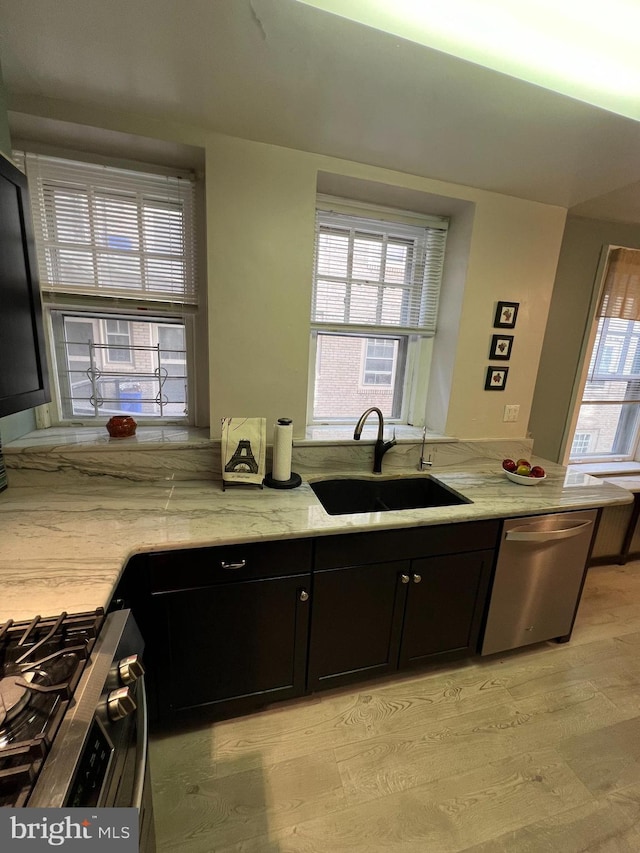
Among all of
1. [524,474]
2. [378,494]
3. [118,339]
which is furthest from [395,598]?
[118,339]

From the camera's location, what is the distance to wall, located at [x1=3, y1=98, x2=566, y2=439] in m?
1.56

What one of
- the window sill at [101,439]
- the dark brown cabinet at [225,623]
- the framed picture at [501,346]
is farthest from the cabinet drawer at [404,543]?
the framed picture at [501,346]

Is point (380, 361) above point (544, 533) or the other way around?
above

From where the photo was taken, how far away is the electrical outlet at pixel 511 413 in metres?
2.27

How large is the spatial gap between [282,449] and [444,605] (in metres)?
1.05

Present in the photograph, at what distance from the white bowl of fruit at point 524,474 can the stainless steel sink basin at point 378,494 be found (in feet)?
1.34

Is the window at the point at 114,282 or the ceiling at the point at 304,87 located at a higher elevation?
the ceiling at the point at 304,87

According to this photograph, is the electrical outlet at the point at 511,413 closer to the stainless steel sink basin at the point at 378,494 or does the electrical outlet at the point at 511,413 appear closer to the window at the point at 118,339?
the stainless steel sink basin at the point at 378,494

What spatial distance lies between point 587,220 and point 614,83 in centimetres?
133

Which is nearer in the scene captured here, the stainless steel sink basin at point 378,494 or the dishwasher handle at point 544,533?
the dishwasher handle at point 544,533

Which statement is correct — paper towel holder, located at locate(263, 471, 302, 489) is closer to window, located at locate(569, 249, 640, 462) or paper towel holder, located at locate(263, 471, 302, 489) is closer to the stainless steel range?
the stainless steel range

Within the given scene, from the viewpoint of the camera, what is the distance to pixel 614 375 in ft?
8.96

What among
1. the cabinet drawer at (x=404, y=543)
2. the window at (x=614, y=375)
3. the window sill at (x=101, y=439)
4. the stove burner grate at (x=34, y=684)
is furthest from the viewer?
the window at (x=614, y=375)

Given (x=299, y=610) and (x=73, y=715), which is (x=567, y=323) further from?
(x=73, y=715)
